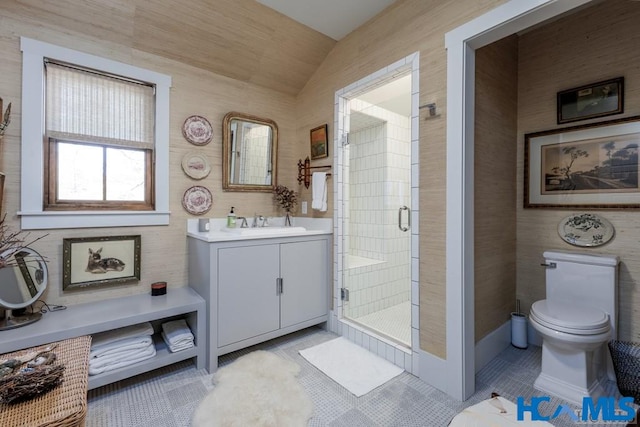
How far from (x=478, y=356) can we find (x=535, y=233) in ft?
3.84

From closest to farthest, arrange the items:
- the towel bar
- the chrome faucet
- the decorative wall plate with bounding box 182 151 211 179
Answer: the decorative wall plate with bounding box 182 151 211 179 < the chrome faucet < the towel bar

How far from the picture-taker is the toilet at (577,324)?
168cm

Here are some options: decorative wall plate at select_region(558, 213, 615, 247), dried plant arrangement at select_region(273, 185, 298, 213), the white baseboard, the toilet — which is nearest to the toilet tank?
the toilet

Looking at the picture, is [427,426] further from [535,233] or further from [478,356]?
[535,233]

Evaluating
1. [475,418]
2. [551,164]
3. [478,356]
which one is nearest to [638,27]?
[551,164]

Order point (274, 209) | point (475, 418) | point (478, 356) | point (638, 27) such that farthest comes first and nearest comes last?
point (274, 209), point (478, 356), point (638, 27), point (475, 418)

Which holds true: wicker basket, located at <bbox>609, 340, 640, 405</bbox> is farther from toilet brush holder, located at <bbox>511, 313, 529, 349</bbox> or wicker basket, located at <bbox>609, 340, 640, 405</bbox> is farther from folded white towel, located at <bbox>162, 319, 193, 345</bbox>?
folded white towel, located at <bbox>162, 319, 193, 345</bbox>

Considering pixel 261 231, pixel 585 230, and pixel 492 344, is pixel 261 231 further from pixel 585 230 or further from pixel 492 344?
pixel 585 230

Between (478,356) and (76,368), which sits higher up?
(76,368)

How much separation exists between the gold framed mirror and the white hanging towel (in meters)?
0.50

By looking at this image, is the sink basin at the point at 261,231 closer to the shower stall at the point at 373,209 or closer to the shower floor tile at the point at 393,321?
the shower stall at the point at 373,209

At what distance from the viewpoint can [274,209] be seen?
10.0 ft

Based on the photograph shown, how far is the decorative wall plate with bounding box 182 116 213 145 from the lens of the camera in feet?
8.09

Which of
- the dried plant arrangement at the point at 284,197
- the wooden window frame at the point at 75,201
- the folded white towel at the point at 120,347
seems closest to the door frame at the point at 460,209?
the dried plant arrangement at the point at 284,197
